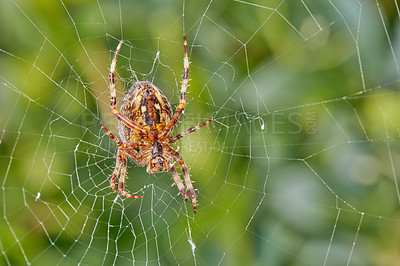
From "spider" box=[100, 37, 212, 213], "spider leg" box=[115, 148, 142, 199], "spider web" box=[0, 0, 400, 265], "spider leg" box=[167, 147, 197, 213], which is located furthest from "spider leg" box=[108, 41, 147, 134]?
"spider leg" box=[167, 147, 197, 213]

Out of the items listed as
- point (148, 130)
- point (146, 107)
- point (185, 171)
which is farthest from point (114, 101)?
point (185, 171)

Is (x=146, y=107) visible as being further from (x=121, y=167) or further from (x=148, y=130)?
(x=121, y=167)

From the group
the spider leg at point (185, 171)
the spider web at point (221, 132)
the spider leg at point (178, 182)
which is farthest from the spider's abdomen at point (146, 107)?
the spider leg at point (178, 182)

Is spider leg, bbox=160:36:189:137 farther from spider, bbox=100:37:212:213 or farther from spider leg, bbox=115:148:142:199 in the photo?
spider leg, bbox=115:148:142:199

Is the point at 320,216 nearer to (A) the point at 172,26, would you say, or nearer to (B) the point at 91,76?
(A) the point at 172,26

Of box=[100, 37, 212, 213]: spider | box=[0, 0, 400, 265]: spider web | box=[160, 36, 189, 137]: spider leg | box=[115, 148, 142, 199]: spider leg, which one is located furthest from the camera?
box=[115, 148, 142, 199]: spider leg

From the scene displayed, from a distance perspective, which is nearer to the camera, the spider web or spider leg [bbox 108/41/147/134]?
the spider web

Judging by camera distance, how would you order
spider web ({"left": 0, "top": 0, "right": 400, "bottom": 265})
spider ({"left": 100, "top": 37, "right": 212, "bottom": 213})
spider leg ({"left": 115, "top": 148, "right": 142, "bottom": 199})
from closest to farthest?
spider web ({"left": 0, "top": 0, "right": 400, "bottom": 265}) → spider ({"left": 100, "top": 37, "right": 212, "bottom": 213}) → spider leg ({"left": 115, "top": 148, "right": 142, "bottom": 199})

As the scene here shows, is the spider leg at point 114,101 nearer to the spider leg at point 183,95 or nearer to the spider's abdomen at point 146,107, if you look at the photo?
the spider's abdomen at point 146,107
